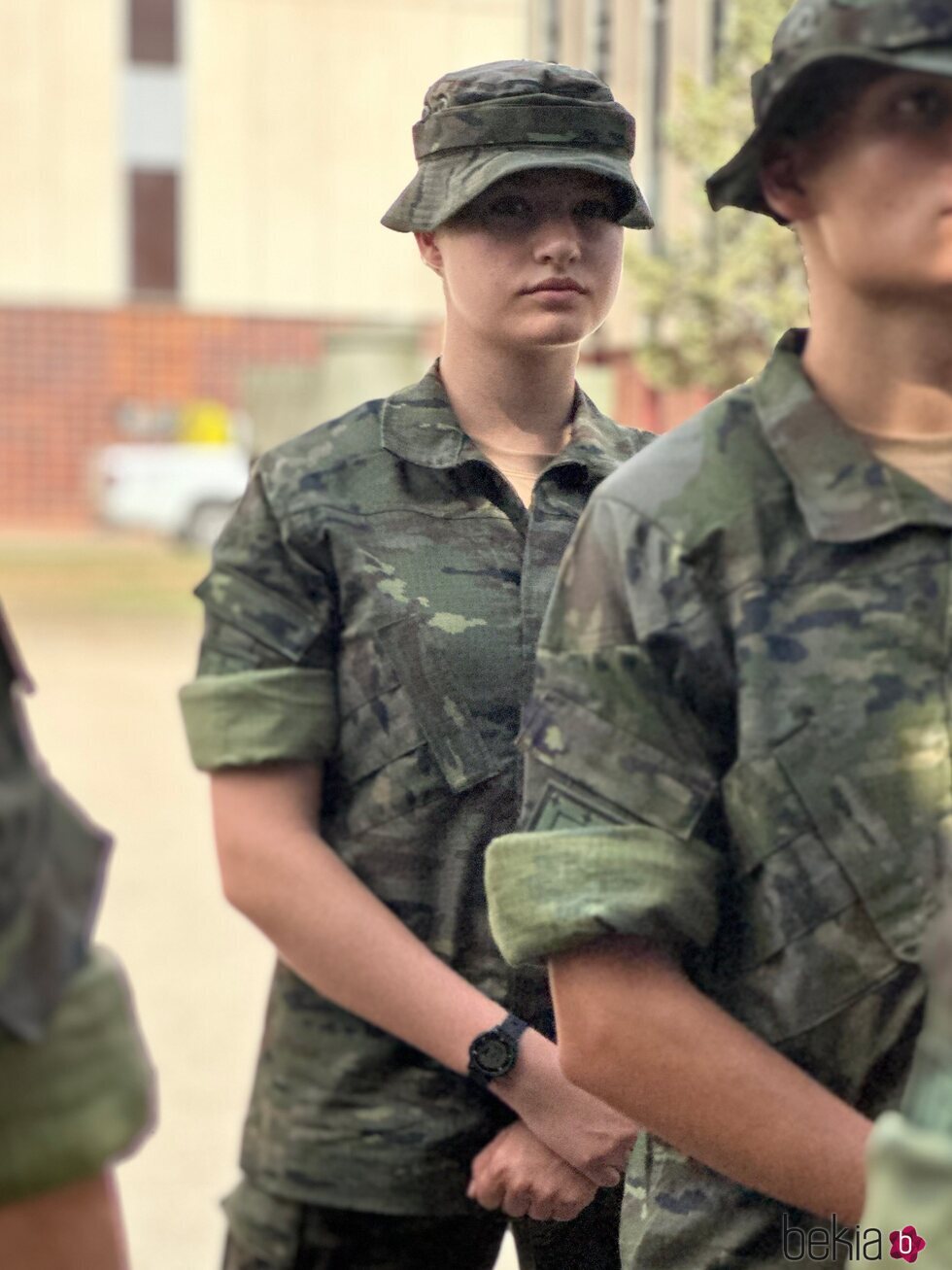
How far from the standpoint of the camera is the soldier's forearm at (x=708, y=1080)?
155 centimetres

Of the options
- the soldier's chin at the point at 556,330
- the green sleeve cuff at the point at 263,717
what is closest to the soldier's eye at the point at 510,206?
the soldier's chin at the point at 556,330

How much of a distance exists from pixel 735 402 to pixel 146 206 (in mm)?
25534

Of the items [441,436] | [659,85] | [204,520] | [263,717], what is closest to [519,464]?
[441,436]

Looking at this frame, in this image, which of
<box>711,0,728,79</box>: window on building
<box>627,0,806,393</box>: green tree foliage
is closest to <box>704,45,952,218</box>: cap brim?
<box>627,0,806,393</box>: green tree foliage

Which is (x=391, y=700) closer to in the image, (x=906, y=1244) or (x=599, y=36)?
(x=906, y=1244)

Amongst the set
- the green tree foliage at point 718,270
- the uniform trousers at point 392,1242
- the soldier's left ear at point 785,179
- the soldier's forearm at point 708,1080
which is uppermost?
the soldier's left ear at point 785,179

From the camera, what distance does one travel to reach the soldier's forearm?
5.09ft

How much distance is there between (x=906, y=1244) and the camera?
1229mm

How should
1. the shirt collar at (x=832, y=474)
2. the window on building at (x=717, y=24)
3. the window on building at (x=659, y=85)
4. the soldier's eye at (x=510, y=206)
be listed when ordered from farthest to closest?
the window on building at (x=659, y=85), the window on building at (x=717, y=24), the soldier's eye at (x=510, y=206), the shirt collar at (x=832, y=474)

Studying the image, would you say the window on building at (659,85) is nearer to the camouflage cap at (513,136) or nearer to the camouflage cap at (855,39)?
the camouflage cap at (513,136)

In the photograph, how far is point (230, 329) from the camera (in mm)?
27062

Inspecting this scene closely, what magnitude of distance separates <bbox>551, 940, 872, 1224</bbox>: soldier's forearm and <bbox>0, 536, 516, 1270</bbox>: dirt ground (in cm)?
299

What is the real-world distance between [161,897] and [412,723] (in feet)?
17.7

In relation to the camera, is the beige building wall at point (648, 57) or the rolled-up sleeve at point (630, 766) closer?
the rolled-up sleeve at point (630, 766)
